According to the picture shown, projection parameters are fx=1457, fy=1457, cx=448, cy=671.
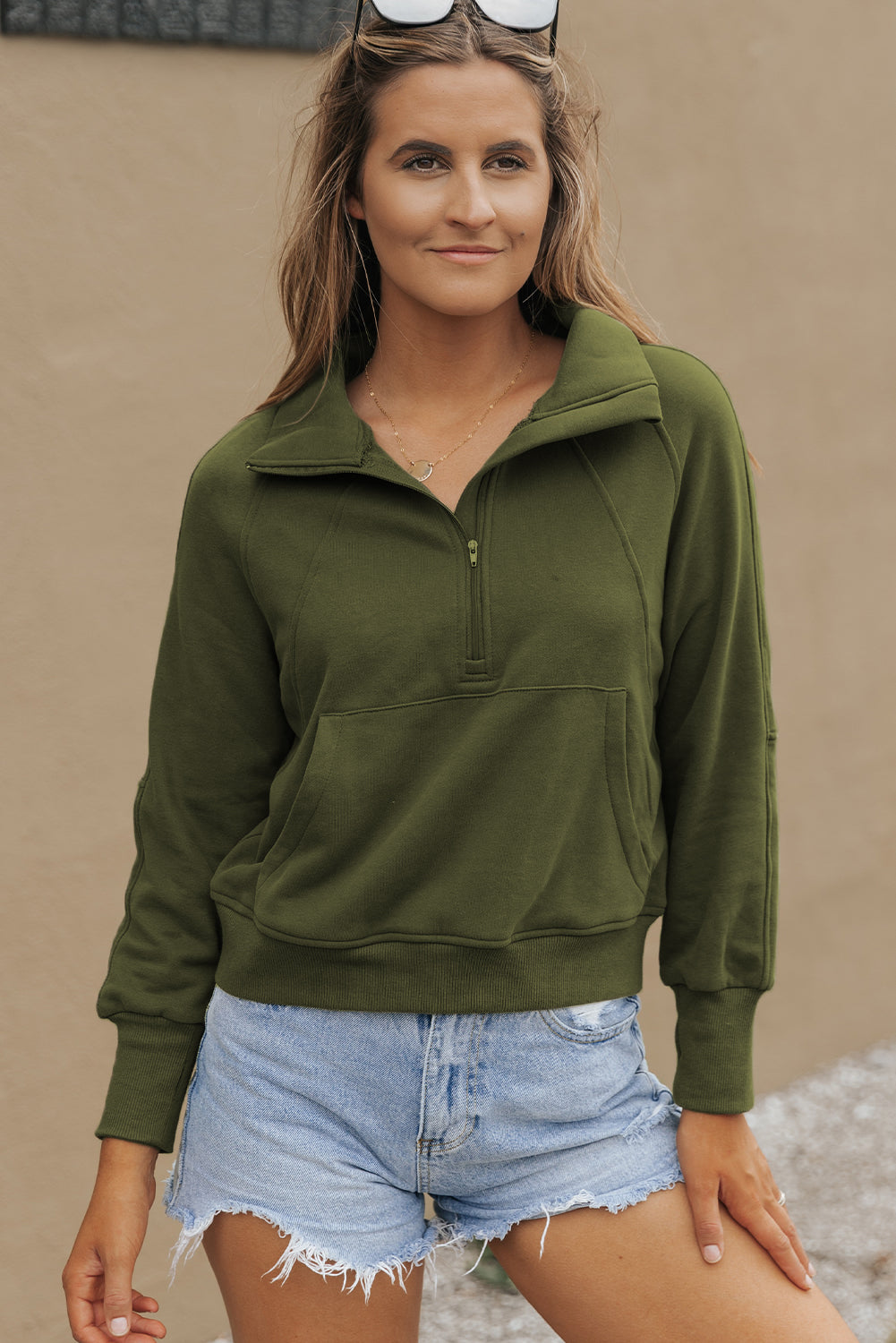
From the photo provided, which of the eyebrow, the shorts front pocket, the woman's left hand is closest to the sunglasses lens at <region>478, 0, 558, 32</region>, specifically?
the eyebrow

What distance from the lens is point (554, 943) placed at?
5.16 ft

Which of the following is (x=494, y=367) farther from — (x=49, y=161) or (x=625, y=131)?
(x=625, y=131)

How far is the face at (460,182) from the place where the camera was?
154 cm

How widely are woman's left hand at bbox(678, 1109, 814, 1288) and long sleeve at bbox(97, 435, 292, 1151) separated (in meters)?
0.62

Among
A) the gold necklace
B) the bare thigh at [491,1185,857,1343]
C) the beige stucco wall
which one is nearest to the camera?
the bare thigh at [491,1185,857,1343]

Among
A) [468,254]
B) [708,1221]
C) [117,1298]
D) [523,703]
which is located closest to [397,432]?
[468,254]

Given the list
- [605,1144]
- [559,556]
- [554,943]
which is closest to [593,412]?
[559,556]

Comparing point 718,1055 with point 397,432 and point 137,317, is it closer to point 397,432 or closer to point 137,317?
point 397,432

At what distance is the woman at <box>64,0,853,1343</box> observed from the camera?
155 cm

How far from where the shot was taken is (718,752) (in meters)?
1.62

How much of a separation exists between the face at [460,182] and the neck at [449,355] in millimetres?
99

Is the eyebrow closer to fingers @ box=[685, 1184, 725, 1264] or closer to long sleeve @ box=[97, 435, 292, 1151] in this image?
long sleeve @ box=[97, 435, 292, 1151]

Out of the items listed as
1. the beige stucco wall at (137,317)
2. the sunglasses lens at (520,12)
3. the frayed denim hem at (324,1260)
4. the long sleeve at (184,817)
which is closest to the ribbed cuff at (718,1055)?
the frayed denim hem at (324,1260)

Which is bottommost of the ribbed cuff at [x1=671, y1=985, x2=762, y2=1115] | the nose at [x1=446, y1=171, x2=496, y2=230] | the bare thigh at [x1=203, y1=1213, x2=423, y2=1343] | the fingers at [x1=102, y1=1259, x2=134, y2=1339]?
the fingers at [x1=102, y1=1259, x2=134, y2=1339]
